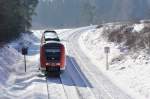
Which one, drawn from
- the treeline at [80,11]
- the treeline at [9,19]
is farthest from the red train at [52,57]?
the treeline at [80,11]

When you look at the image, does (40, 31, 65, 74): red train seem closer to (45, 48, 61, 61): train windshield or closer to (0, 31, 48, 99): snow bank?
(45, 48, 61, 61): train windshield

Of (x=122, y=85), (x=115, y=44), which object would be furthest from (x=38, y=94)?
(x=115, y=44)

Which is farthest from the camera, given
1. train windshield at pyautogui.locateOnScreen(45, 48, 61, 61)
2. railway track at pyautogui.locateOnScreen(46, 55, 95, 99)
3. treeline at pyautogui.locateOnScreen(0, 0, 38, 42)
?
treeline at pyautogui.locateOnScreen(0, 0, 38, 42)

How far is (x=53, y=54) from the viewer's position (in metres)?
34.4

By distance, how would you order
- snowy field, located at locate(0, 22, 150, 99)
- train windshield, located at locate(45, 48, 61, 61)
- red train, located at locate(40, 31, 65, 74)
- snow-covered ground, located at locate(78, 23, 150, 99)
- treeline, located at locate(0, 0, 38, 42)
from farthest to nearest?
treeline, located at locate(0, 0, 38, 42), train windshield, located at locate(45, 48, 61, 61), red train, located at locate(40, 31, 65, 74), snow-covered ground, located at locate(78, 23, 150, 99), snowy field, located at locate(0, 22, 150, 99)

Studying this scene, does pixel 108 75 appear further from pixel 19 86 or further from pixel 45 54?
pixel 19 86

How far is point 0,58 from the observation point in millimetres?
35469

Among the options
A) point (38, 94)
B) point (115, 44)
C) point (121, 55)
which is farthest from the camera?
point (115, 44)

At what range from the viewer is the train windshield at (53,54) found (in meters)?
34.3

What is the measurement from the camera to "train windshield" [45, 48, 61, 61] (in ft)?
113

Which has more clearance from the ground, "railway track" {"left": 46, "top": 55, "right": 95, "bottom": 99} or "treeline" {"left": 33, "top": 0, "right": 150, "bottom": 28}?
"treeline" {"left": 33, "top": 0, "right": 150, "bottom": 28}

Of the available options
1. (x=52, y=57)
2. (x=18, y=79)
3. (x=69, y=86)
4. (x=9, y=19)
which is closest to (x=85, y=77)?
(x=52, y=57)

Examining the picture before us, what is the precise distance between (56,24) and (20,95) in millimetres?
129718

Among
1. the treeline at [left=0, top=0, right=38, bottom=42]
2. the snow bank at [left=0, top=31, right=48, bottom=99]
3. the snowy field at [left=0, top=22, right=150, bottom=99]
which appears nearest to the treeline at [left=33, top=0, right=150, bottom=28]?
the treeline at [left=0, top=0, right=38, bottom=42]
